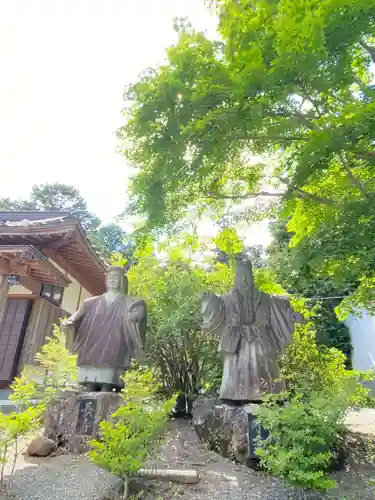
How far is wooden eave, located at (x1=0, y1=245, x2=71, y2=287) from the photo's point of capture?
7.32 metres

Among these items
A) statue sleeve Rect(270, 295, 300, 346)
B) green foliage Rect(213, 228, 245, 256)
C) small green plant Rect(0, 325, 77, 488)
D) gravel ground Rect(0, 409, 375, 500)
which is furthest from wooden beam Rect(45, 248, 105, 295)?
statue sleeve Rect(270, 295, 300, 346)

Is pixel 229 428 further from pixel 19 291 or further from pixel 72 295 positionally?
pixel 72 295

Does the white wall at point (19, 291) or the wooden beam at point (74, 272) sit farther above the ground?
the wooden beam at point (74, 272)

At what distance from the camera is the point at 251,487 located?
3.52 meters

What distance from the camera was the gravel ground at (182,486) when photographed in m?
3.24

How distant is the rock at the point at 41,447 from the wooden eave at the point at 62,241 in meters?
5.00

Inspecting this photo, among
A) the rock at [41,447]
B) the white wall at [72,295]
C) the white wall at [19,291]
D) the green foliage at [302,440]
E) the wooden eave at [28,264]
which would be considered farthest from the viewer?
the white wall at [72,295]

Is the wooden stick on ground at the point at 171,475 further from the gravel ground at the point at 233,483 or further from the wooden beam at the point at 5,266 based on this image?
the wooden beam at the point at 5,266

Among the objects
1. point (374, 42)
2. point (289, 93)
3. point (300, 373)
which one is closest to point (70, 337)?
→ point (300, 373)

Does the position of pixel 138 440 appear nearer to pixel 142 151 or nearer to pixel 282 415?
pixel 282 415

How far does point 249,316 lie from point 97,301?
2.41 m

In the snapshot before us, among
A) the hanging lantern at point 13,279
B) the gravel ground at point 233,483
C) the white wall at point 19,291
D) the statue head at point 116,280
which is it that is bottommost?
the gravel ground at point 233,483

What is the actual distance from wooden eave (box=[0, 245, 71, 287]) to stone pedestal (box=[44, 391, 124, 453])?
3.58m

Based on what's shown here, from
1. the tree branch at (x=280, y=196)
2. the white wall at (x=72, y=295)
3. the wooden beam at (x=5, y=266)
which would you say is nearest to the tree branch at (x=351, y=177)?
the tree branch at (x=280, y=196)
